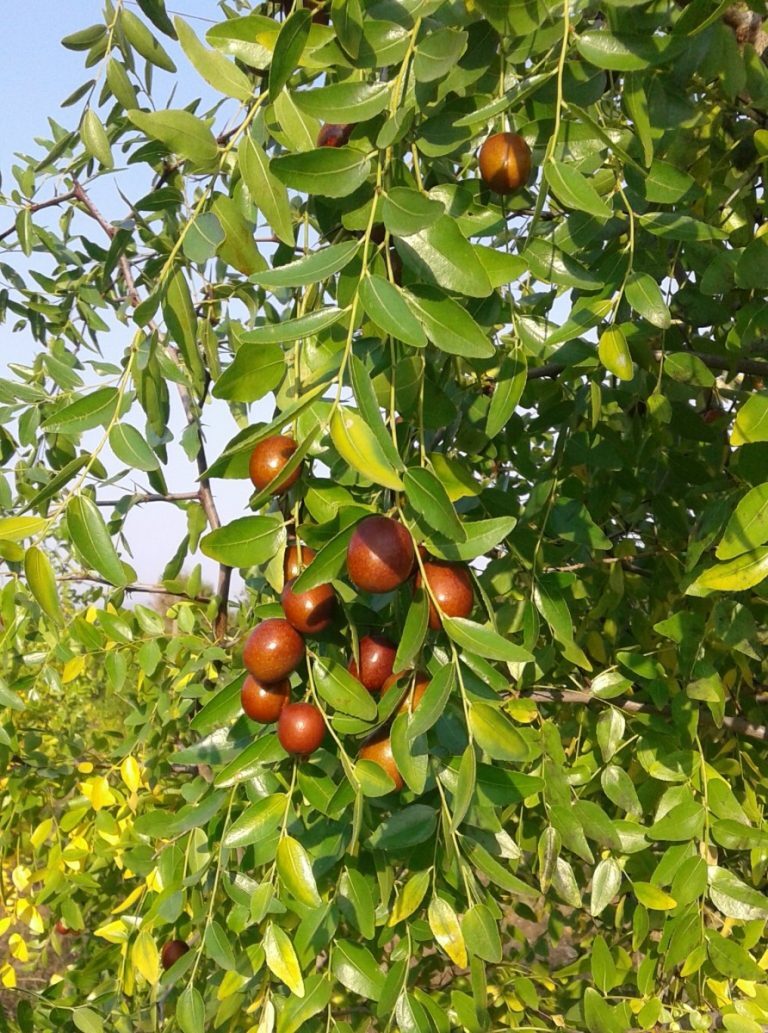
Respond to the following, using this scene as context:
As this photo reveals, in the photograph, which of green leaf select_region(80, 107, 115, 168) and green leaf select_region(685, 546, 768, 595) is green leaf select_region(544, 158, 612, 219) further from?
green leaf select_region(80, 107, 115, 168)

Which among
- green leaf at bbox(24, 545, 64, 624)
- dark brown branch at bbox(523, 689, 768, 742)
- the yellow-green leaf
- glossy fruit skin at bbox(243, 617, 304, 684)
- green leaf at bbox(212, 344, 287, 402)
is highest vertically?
green leaf at bbox(212, 344, 287, 402)

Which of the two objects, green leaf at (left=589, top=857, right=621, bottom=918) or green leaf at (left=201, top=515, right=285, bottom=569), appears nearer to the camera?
green leaf at (left=201, top=515, right=285, bottom=569)

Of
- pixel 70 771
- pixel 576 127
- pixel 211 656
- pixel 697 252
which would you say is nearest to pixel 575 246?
pixel 576 127

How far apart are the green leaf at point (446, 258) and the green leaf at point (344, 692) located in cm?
38

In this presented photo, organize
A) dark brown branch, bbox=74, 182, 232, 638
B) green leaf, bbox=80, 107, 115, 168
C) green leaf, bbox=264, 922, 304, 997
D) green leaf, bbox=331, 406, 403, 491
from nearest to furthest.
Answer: green leaf, bbox=331, 406, 403, 491
green leaf, bbox=264, 922, 304, 997
green leaf, bbox=80, 107, 115, 168
dark brown branch, bbox=74, 182, 232, 638

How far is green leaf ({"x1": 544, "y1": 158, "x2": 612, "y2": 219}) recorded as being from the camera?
2.89 feet

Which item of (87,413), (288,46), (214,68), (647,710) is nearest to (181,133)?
(214,68)

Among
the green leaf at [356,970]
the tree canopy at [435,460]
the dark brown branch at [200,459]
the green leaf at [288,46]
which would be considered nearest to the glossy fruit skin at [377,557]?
the tree canopy at [435,460]

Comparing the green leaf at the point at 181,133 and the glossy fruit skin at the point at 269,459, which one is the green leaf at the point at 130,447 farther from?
the green leaf at the point at 181,133

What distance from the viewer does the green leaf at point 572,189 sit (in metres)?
0.88

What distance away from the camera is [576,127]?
3.28 feet

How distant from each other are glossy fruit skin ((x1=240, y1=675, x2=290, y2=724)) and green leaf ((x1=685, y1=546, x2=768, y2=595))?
1.40 ft

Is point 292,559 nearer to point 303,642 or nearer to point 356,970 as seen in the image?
point 303,642

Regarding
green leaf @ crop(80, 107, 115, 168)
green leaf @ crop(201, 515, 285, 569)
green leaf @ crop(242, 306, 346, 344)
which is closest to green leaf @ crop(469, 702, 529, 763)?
green leaf @ crop(201, 515, 285, 569)
